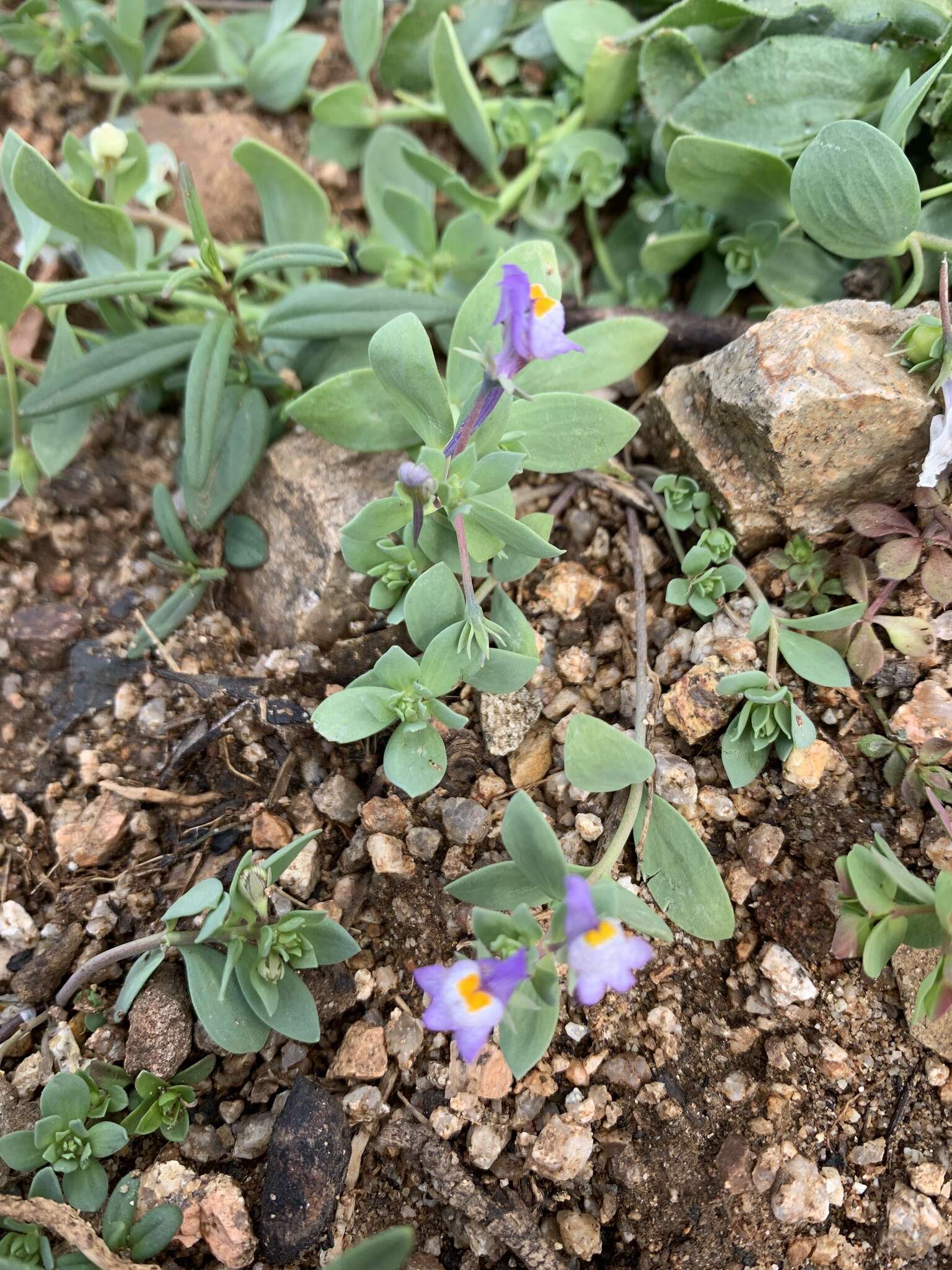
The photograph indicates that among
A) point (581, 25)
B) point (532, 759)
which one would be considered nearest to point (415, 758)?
point (532, 759)

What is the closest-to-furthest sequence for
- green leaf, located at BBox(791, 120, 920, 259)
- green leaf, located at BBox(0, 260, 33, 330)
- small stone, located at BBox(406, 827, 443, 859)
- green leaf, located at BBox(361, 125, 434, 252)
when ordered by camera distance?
green leaf, located at BBox(791, 120, 920, 259) < small stone, located at BBox(406, 827, 443, 859) < green leaf, located at BBox(0, 260, 33, 330) < green leaf, located at BBox(361, 125, 434, 252)

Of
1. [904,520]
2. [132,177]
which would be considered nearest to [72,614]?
[132,177]

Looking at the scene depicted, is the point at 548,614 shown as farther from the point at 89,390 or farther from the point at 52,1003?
the point at 52,1003

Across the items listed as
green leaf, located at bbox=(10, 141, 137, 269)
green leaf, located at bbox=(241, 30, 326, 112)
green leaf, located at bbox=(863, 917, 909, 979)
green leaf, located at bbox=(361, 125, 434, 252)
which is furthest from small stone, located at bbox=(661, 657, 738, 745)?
green leaf, located at bbox=(241, 30, 326, 112)

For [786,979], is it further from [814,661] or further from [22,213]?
[22,213]

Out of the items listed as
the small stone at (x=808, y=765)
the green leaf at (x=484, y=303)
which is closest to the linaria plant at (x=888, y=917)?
the small stone at (x=808, y=765)

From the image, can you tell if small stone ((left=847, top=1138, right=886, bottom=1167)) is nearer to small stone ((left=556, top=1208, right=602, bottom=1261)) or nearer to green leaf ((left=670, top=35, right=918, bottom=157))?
small stone ((left=556, top=1208, right=602, bottom=1261))
